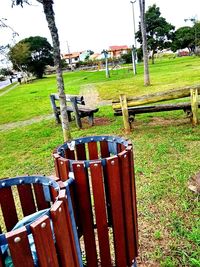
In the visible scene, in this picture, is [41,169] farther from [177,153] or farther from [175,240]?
[175,240]

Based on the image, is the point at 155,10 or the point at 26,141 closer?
the point at 26,141

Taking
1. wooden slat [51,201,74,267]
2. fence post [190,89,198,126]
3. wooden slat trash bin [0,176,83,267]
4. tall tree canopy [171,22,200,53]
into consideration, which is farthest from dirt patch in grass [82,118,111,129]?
tall tree canopy [171,22,200,53]

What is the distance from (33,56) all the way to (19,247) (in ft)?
163

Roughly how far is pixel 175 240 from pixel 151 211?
61 centimetres

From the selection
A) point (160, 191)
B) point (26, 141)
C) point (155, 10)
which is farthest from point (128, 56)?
point (160, 191)

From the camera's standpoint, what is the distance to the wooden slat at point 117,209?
81.5 inches

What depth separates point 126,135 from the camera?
22.9 feet

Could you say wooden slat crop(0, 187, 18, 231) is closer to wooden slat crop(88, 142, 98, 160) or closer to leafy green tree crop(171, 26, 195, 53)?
wooden slat crop(88, 142, 98, 160)

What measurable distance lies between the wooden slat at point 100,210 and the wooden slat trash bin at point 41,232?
0.18m

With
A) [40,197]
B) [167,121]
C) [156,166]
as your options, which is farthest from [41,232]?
[167,121]

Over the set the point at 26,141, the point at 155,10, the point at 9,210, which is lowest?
the point at 26,141

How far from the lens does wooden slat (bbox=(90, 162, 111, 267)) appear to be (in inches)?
80.6

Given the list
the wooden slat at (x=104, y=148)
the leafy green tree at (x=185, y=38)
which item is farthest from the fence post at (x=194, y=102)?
the leafy green tree at (x=185, y=38)

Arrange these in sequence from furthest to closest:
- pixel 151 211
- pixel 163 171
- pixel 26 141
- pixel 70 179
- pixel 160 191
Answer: pixel 26 141
pixel 163 171
pixel 160 191
pixel 151 211
pixel 70 179
